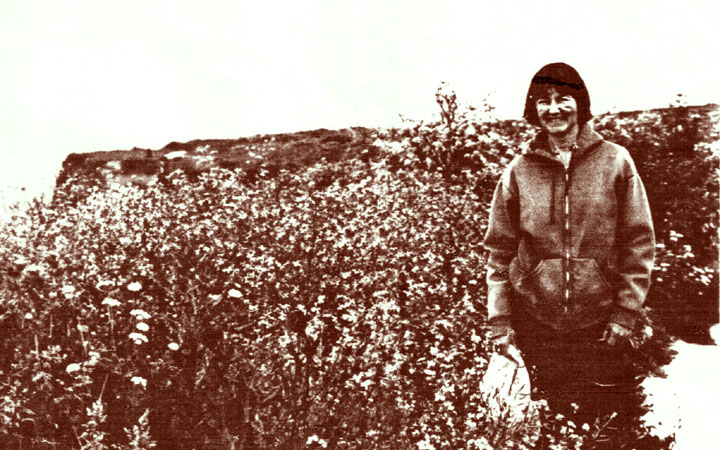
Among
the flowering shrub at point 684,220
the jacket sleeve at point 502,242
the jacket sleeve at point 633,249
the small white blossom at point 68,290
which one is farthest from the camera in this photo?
the flowering shrub at point 684,220

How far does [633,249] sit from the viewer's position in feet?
12.0

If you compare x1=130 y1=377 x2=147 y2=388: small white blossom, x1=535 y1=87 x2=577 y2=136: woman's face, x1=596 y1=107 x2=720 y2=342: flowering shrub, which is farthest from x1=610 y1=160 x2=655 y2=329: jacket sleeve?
x1=130 y1=377 x2=147 y2=388: small white blossom

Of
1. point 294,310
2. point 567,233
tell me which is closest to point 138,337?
point 294,310

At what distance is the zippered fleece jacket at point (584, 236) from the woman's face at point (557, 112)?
7 centimetres

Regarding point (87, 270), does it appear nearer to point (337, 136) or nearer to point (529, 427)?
point (529, 427)

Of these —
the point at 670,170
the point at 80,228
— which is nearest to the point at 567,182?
the point at 670,170

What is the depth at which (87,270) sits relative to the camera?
5094mm

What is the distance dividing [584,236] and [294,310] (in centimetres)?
156

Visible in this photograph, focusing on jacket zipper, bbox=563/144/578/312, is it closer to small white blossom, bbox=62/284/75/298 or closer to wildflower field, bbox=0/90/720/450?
wildflower field, bbox=0/90/720/450

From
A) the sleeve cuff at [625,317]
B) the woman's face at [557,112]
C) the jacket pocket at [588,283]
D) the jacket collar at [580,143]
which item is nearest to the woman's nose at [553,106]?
the woman's face at [557,112]

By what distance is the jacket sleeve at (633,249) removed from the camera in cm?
366

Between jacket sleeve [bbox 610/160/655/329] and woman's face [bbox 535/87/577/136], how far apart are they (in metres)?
0.34

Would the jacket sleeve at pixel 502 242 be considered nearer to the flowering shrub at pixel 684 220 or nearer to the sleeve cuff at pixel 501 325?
the sleeve cuff at pixel 501 325

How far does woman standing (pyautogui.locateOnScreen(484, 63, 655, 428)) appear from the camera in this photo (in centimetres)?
369
